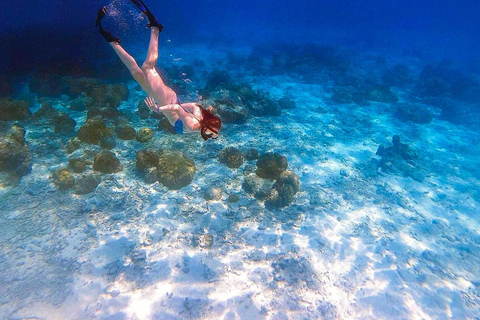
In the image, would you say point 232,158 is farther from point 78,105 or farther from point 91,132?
point 78,105

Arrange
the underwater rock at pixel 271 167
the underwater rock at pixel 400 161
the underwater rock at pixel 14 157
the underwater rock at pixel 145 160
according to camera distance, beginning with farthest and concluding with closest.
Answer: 1. the underwater rock at pixel 400 161
2. the underwater rock at pixel 271 167
3. the underwater rock at pixel 145 160
4. the underwater rock at pixel 14 157

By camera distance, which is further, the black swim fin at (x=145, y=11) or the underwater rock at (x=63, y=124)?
the underwater rock at (x=63, y=124)

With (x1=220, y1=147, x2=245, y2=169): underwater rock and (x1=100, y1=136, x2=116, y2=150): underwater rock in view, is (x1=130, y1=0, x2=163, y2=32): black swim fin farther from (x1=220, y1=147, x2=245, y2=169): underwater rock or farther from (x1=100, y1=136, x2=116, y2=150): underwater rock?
(x1=100, y1=136, x2=116, y2=150): underwater rock

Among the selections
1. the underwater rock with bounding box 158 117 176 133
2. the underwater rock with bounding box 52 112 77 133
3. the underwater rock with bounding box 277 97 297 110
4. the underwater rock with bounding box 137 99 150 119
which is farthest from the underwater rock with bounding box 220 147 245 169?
the underwater rock with bounding box 277 97 297 110

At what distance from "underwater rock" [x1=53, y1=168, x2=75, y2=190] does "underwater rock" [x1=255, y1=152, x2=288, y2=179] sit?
5.95m

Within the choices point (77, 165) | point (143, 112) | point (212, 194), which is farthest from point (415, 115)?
point (77, 165)

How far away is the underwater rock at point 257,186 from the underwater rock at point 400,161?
5.73 metres

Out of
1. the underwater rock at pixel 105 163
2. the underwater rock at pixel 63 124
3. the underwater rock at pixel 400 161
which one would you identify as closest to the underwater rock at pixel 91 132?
the underwater rock at pixel 63 124

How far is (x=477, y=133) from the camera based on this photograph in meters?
15.0

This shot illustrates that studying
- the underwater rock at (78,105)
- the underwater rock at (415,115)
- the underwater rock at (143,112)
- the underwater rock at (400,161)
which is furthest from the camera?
the underwater rock at (415,115)

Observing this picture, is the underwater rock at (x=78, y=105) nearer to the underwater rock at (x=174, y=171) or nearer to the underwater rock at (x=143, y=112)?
the underwater rock at (x=143, y=112)

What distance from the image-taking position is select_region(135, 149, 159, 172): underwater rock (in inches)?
304

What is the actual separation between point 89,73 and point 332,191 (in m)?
16.5

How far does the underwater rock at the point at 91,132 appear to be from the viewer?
878 centimetres
